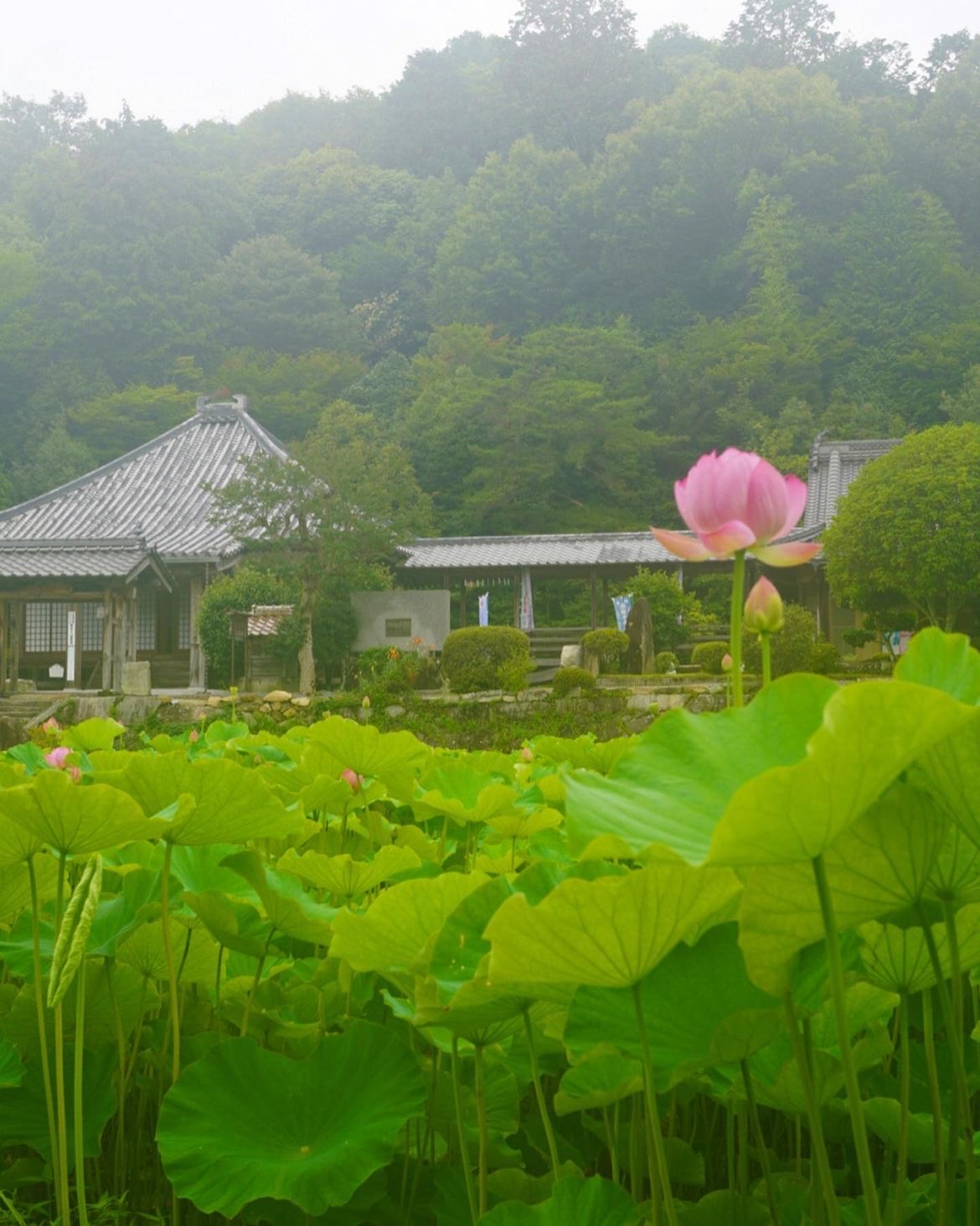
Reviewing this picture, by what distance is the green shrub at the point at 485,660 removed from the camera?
11.1 metres

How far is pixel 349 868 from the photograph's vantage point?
3.07 ft

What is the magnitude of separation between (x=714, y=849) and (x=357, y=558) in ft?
44.1

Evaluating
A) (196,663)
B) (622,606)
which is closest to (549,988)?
(622,606)

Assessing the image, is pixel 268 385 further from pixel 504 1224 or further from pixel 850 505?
pixel 504 1224

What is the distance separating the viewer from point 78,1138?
69cm

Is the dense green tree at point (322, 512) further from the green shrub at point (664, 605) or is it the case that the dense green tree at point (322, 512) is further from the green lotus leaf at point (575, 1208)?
the green lotus leaf at point (575, 1208)

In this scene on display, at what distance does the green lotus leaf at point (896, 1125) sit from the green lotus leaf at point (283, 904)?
0.39 meters

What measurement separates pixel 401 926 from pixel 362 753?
59 centimetres

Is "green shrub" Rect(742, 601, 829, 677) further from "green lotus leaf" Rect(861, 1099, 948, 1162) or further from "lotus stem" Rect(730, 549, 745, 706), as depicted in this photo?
"lotus stem" Rect(730, 549, 745, 706)

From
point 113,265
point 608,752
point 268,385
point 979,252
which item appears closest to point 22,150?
point 113,265

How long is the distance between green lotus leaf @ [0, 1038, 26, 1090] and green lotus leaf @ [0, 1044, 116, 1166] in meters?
0.05

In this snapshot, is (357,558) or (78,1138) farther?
(357,558)

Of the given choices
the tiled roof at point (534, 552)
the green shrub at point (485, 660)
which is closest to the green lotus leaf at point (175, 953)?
the green shrub at point (485, 660)

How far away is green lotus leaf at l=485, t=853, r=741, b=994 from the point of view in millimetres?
470
